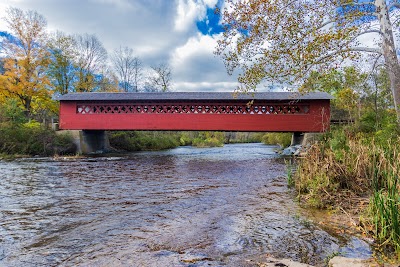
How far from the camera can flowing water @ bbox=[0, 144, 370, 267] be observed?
8.93ft

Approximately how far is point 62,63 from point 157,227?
909 inches

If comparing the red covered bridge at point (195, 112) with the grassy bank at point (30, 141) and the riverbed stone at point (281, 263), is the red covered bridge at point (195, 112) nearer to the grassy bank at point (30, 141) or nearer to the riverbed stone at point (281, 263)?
the grassy bank at point (30, 141)

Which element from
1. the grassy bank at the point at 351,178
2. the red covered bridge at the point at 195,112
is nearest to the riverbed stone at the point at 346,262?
the grassy bank at the point at 351,178

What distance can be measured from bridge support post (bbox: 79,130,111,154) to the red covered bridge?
0.99 metres

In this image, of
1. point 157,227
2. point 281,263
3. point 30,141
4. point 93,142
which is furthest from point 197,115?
point 281,263

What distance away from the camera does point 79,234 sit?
11.2ft

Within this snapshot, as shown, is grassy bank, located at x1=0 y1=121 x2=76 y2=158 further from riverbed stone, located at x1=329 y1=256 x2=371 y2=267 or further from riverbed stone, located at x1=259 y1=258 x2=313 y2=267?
riverbed stone, located at x1=329 y1=256 x2=371 y2=267

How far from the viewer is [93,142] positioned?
19281 millimetres

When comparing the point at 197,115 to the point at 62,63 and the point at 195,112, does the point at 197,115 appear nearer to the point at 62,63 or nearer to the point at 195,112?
the point at 195,112

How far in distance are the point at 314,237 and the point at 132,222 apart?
90.2 inches

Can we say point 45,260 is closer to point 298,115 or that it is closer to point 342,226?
point 342,226

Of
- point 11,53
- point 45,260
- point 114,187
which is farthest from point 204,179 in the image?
point 11,53

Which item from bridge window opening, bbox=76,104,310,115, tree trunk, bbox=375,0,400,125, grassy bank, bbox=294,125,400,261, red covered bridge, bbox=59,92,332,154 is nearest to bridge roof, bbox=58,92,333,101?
red covered bridge, bbox=59,92,332,154

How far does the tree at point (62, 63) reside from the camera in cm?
2267
